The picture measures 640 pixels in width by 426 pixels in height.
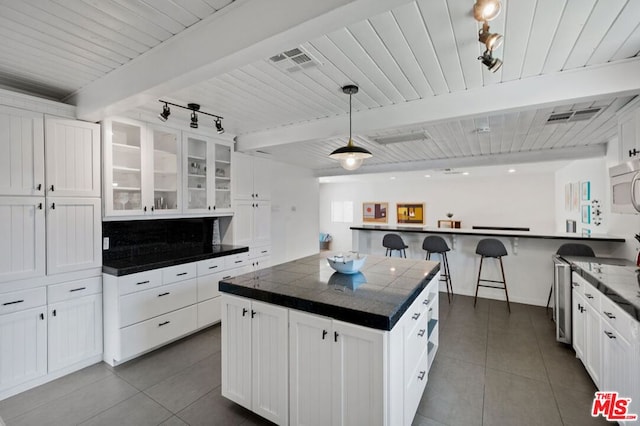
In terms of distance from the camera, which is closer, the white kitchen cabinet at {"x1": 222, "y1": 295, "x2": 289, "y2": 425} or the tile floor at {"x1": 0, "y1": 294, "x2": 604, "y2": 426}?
the white kitchen cabinet at {"x1": 222, "y1": 295, "x2": 289, "y2": 425}

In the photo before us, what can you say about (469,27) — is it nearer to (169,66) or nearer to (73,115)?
(169,66)

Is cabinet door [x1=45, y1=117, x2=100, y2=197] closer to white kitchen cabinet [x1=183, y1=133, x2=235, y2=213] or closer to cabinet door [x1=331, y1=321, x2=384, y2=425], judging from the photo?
white kitchen cabinet [x1=183, y1=133, x2=235, y2=213]

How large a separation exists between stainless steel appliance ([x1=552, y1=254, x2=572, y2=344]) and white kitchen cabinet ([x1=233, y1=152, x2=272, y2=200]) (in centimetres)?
392

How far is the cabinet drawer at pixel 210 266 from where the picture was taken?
130 inches

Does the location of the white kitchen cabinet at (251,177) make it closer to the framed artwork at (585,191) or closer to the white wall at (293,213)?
the white wall at (293,213)

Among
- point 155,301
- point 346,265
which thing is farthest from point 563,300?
point 155,301

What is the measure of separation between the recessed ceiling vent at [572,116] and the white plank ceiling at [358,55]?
83mm

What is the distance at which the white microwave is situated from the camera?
215 cm

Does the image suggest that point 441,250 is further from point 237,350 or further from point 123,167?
point 123,167

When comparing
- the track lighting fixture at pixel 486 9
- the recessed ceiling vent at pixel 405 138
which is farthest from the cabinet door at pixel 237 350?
the recessed ceiling vent at pixel 405 138

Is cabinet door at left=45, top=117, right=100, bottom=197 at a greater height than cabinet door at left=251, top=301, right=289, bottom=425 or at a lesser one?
greater

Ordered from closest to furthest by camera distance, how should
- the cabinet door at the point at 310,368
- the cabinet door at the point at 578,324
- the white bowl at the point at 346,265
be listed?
the cabinet door at the point at 310,368, the white bowl at the point at 346,265, the cabinet door at the point at 578,324

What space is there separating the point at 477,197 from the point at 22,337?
9.24m

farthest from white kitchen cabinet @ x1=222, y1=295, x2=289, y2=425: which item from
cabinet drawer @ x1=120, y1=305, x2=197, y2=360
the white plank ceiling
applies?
the white plank ceiling
